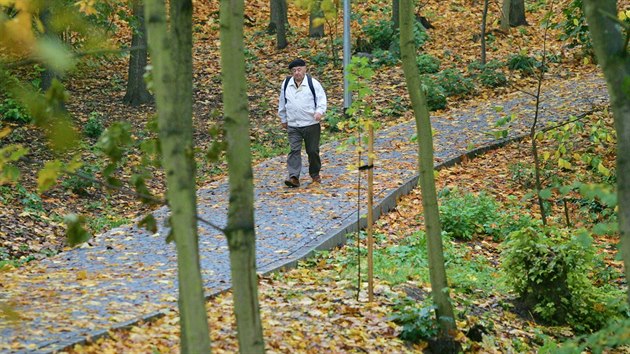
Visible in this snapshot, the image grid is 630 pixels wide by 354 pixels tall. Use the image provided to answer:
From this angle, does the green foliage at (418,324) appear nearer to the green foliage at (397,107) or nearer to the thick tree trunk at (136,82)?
the green foliage at (397,107)

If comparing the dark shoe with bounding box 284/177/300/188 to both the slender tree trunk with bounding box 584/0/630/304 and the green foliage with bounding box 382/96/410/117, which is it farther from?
the slender tree trunk with bounding box 584/0/630/304

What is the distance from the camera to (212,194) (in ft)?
45.1

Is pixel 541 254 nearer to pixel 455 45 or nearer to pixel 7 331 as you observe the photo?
pixel 7 331

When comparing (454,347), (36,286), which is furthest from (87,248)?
(454,347)

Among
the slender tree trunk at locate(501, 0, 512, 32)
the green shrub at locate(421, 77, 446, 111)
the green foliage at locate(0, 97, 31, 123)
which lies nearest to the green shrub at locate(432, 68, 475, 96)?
the green shrub at locate(421, 77, 446, 111)

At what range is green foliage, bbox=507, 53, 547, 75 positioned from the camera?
22.7 m

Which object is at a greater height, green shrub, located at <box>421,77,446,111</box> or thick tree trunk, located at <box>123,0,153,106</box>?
thick tree trunk, located at <box>123,0,153,106</box>

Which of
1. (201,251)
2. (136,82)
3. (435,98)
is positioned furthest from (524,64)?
(201,251)

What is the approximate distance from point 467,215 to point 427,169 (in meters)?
5.36

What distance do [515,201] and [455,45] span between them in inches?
493

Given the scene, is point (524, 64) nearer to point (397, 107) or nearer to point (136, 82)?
point (397, 107)

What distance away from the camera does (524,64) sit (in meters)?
22.8

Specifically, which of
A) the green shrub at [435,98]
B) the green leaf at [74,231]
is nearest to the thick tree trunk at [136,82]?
the green shrub at [435,98]

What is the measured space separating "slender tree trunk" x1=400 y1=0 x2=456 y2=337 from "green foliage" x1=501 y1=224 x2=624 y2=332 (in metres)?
1.90
